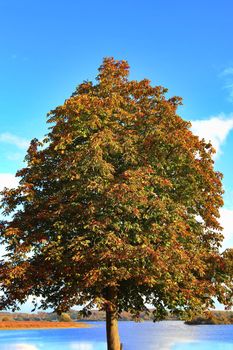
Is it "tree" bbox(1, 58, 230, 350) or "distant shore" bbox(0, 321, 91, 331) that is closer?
"tree" bbox(1, 58, 230, 350)

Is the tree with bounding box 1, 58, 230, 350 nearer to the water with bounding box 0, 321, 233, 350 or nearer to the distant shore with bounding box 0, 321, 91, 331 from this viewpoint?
the water with bounding box 0, 321, 233, 350

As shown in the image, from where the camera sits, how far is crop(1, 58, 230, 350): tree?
65.4ft

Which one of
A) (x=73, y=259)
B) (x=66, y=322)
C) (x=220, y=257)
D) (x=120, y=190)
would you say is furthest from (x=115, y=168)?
(x=66, y=322)

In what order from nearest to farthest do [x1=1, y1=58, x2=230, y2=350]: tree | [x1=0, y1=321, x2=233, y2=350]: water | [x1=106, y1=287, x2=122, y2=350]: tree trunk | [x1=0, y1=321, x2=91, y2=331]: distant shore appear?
[x1=1, y1=58, x2=230, y2=350]: tree
[x1=106, y1=287, x2=122, y2=350]: tree trunk
[x1=0, y1=321, x2=233, y2=350]: water
[x1=0, y1=321, x2=91, y2=331]: distant shore

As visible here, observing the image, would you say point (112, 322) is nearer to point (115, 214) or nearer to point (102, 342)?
point (115, 214)

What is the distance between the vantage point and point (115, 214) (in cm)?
2053

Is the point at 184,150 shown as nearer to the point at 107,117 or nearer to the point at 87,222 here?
the point at 107,117

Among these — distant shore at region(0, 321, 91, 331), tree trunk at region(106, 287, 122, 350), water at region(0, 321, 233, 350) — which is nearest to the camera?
tree trunk at region(106, 287, 122, 350)

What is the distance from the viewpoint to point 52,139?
25.5 meters

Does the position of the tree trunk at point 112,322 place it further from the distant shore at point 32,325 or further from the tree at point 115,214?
the distant shore at point 32,325

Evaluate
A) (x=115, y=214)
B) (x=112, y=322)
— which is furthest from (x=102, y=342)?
(x=115, y=214)

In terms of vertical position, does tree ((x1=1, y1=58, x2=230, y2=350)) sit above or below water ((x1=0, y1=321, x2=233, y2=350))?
above

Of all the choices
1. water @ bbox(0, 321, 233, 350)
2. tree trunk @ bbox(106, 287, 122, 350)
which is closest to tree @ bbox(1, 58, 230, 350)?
tree trunk @ bbox(106, 287, 122, 350)

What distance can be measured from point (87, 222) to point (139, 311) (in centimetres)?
631
